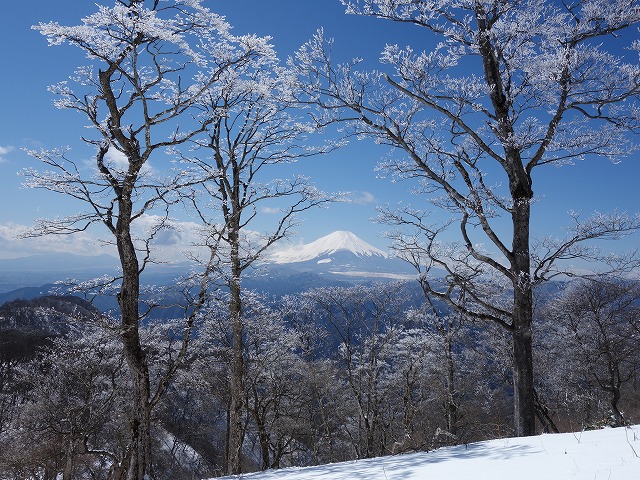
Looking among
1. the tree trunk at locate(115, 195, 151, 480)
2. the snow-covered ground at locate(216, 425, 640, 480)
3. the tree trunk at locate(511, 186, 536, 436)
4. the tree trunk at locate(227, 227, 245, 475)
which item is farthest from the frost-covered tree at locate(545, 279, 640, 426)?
the tree trunk at locate(115, 195, 151, 480)

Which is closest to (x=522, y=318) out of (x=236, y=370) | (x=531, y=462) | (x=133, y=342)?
(x=531, y=462)

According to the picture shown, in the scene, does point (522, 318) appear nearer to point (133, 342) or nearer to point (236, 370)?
point (236, 370)

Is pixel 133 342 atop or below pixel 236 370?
atop

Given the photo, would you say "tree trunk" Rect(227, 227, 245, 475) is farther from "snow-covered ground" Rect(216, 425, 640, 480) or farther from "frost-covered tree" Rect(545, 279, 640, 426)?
"frost-covered tree" Rect(545, 279, 640, 426)

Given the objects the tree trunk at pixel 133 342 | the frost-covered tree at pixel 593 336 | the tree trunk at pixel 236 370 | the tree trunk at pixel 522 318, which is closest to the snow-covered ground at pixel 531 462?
the tree trunk at pixel 522 318

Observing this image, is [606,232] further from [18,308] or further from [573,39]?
[18,308]

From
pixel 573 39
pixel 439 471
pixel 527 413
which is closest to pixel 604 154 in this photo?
pixel 573 39

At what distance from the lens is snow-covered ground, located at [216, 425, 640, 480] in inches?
→ 102

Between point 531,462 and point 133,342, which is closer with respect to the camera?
point 531,462

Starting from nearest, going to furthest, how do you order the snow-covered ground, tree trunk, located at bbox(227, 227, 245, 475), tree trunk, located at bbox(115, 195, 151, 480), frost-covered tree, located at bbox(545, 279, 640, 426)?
the snow-covered ground < tree trunk, located at bbox(115, 195, 151, 480) < tree trunk, located at bbox(227, 227, 245, 475) < frost-covered tree, located at bbox(545, 279, 640, 426)

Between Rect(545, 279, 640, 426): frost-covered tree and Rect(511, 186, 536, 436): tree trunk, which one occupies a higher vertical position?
Rect(511, 186, 536, 436): tree trunk

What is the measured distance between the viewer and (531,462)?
3.02 meters

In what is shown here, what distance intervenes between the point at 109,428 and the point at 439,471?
76.2 feet

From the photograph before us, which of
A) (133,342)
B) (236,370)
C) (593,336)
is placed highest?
(133,342)
